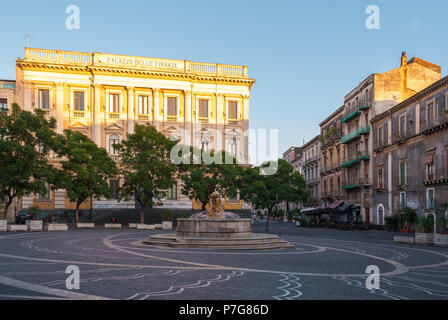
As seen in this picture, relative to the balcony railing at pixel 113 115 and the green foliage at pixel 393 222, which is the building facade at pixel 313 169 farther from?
the balcony railing at pixel 113 115

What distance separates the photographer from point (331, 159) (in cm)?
6241

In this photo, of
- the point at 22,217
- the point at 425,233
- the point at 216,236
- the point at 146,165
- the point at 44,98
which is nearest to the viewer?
the point at 216,236

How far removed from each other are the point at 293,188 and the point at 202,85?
Result: 75.5 feet

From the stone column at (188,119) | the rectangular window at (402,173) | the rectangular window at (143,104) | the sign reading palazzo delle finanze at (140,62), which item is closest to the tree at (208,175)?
the stone column at (188,119)

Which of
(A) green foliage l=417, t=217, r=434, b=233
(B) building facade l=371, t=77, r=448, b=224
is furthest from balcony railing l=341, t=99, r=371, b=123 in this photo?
(A) green foliage l=417, t=217, r=434, b=233

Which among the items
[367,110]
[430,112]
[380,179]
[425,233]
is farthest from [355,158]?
[425,233]

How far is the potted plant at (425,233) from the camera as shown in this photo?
2444 cm

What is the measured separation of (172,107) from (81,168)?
61.9 ft

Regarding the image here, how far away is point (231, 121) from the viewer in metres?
58.0

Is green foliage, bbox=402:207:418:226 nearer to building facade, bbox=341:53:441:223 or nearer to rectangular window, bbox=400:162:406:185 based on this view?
rectangular window, bbox=400:162:406:185

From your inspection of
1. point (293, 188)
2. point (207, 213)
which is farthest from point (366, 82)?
point (207, 213)

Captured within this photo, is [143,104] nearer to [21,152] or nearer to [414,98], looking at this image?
[21,152]

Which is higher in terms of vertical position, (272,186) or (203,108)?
(203,108)
